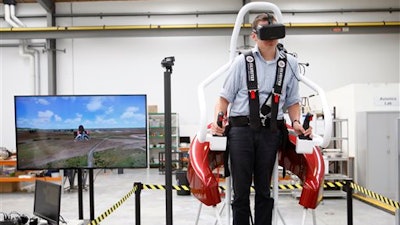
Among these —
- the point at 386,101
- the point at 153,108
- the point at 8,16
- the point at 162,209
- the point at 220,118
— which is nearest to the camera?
the point at 220,118

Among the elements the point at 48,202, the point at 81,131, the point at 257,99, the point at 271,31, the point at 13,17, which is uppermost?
the point at 13,17

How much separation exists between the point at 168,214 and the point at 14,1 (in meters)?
11.0

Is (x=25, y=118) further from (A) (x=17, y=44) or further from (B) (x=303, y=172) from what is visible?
(A) (x=17, y=44)

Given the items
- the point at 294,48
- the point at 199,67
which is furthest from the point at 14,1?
the point at 294,48

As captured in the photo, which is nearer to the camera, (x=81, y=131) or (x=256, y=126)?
(x=256, y=126)

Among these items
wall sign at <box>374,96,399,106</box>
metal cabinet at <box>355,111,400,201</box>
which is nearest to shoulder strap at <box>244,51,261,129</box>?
metal cabinet at <box>355,111,400,201</box>

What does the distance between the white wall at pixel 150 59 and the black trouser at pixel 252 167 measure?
362 inches

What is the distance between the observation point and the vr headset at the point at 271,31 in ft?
6.04

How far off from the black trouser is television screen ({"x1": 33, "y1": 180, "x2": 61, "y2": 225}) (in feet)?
5.82

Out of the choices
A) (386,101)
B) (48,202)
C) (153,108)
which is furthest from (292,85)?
(153,108)

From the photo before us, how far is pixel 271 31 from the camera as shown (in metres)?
1.85

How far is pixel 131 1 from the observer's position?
445 inches

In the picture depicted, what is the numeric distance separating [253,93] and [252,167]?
39 cm

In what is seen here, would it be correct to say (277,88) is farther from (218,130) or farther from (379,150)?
(379,150)
